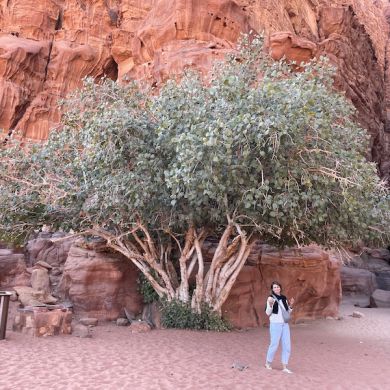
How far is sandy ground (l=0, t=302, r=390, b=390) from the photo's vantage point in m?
6.95

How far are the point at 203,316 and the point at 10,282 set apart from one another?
7.64 metres

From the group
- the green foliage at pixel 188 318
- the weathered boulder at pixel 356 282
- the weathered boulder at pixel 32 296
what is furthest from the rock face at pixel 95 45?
the green foliage at pixel 188 318

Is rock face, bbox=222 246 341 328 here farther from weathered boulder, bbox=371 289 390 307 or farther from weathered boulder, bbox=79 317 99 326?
weathered boulder, bbox=371 289 390 307

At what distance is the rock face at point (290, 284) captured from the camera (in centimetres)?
1466

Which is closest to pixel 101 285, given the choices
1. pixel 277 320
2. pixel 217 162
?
pixel 217 162

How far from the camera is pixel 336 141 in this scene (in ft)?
34.1

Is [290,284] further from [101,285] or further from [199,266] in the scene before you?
[101,285]

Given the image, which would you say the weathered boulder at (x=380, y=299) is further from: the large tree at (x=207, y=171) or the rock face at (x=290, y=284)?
the large tree at (x=207, y=171)

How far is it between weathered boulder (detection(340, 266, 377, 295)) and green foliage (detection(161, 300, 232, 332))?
674 inches

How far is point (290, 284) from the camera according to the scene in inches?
655

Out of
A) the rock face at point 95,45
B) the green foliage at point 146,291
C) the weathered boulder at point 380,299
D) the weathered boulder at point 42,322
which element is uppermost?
the rock face at point 95,45

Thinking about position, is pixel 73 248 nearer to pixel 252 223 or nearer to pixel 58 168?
pixel 58 168

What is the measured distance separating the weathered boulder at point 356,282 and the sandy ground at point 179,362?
14481mm

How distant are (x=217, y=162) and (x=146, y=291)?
6744 millimetres
